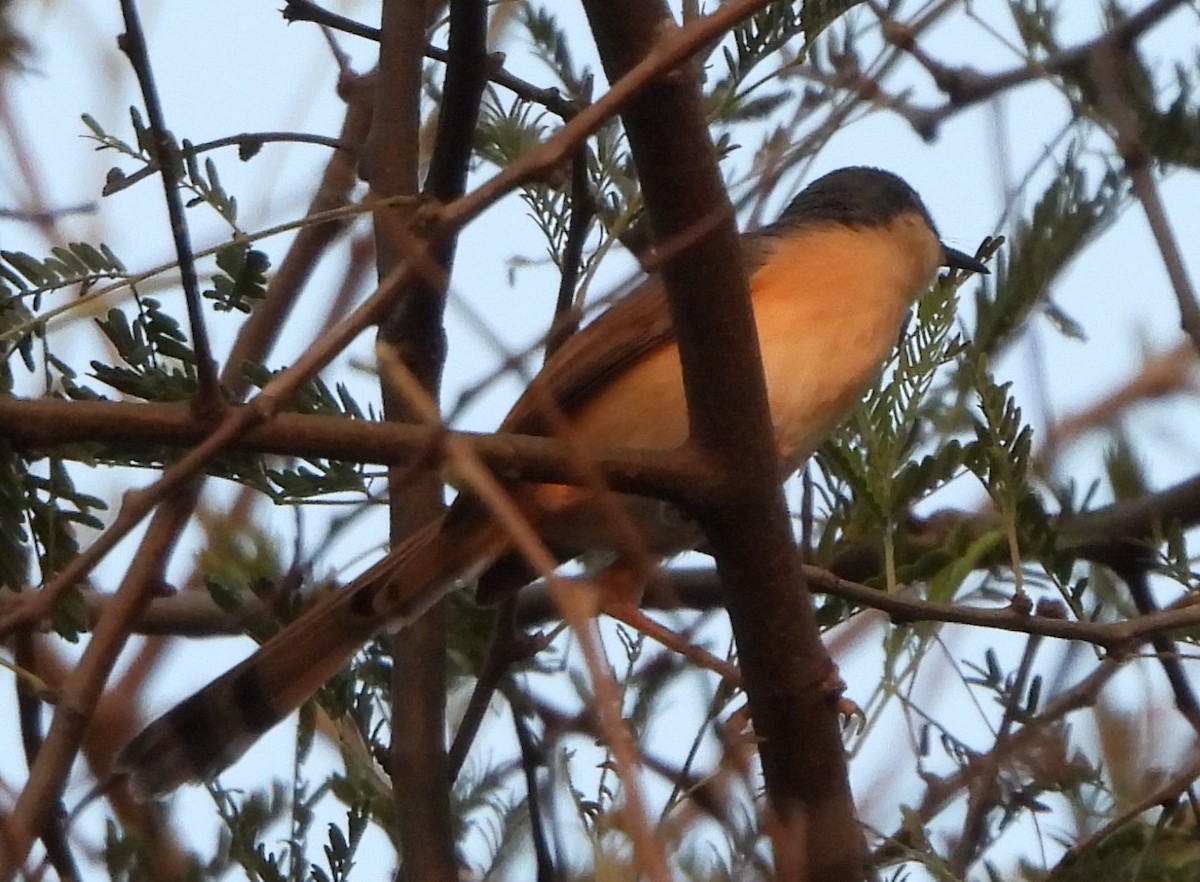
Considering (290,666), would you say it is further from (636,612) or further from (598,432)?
(598,432)

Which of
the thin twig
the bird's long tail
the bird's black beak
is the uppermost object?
the bird's black beak

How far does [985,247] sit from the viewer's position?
336 centimetres

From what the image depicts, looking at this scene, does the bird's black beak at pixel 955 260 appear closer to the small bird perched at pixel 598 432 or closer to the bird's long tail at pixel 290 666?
the small bird perched at pixel 598 432

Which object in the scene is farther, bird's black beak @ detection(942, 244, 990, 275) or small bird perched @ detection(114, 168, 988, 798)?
bird's black beak @ detection(942, 244, 990, 275)

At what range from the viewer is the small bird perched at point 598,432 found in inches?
129

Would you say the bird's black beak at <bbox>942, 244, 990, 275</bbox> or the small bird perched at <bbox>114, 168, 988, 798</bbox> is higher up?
the bird's black beak at <bbox>942, 244, 990, 275</bbox>

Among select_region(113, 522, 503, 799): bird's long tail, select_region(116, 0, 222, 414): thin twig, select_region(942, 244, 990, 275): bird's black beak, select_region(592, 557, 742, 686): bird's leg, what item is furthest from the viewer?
select_region(942, 244, 990, 275): bird's black beak

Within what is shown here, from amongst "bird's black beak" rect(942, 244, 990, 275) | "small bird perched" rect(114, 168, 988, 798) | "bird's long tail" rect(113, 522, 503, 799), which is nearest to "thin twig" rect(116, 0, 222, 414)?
"small bird perched" rect(114, 168, 988, 798)

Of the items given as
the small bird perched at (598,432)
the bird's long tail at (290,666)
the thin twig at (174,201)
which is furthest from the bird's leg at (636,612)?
the thin twig at (174,201)

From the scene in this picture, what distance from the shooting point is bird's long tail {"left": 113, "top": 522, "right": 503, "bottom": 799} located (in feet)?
10.6

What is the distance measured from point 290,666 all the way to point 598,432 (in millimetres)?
772

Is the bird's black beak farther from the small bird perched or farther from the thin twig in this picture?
the thin twig

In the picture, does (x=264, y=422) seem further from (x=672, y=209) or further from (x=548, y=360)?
(x=548, y=360)

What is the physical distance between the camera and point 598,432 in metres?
3.62
